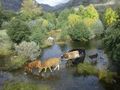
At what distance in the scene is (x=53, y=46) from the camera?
52.4 meters

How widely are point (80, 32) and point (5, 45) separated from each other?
49.2 feet

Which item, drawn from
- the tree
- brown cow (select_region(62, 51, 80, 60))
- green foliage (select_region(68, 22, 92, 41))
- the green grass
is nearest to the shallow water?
the green grass

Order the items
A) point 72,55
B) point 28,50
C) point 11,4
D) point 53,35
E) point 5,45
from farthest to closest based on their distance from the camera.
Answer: point 11,4, point 53,35, point 5,45, point 28,50, point 72,55

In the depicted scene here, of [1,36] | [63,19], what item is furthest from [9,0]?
[1,36]

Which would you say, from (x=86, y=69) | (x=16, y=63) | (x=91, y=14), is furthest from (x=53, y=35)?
(x=86, y=69)

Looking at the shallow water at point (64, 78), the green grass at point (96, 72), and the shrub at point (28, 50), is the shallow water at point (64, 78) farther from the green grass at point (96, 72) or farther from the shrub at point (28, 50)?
the shrub at point (28, 50)

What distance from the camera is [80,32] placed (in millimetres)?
53531

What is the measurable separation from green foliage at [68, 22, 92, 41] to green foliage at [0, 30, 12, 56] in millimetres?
13672

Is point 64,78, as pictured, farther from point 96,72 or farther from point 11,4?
point 11,4

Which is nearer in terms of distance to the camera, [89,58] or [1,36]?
[89,58]

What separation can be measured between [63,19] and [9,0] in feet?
296

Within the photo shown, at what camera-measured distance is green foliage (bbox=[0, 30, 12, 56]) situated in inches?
1725

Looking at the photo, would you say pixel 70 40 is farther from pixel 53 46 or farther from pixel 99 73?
pixel 99 73

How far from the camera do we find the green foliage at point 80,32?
177 feet
